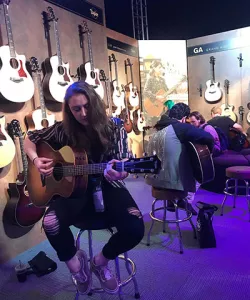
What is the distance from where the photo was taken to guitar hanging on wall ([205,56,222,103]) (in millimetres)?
5758

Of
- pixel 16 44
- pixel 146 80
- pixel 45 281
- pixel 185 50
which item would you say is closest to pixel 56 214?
pixel 45 281

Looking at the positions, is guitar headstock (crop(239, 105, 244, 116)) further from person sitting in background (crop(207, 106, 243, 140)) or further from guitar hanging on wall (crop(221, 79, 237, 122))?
person sitting in background (crop(207, 106, 243, 140))

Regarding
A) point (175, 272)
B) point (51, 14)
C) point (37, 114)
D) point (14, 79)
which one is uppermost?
point (51, 14)

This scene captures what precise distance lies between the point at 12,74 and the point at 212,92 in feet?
14.8

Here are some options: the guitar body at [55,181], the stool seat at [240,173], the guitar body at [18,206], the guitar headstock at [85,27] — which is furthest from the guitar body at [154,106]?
the guitar body at [55,181]

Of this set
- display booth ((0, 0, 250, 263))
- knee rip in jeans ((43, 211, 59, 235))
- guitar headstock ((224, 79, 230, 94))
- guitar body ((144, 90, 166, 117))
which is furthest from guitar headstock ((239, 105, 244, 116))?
knee rip in jeans ((43, 211, 59, 235))

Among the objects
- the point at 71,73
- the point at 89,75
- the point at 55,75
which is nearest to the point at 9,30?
the point at 55,75

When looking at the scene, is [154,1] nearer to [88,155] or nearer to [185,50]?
[185,50]

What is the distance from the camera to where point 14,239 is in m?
2.42

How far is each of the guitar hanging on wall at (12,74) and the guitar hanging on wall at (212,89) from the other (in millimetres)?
4347

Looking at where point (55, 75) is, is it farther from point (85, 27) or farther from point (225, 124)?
Result: point (225, 124)

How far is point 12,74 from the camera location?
7.37ft

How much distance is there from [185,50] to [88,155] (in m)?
4.77

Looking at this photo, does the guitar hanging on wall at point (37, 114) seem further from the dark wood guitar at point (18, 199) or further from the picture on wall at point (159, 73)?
the picture on wall at point (159, 73)
